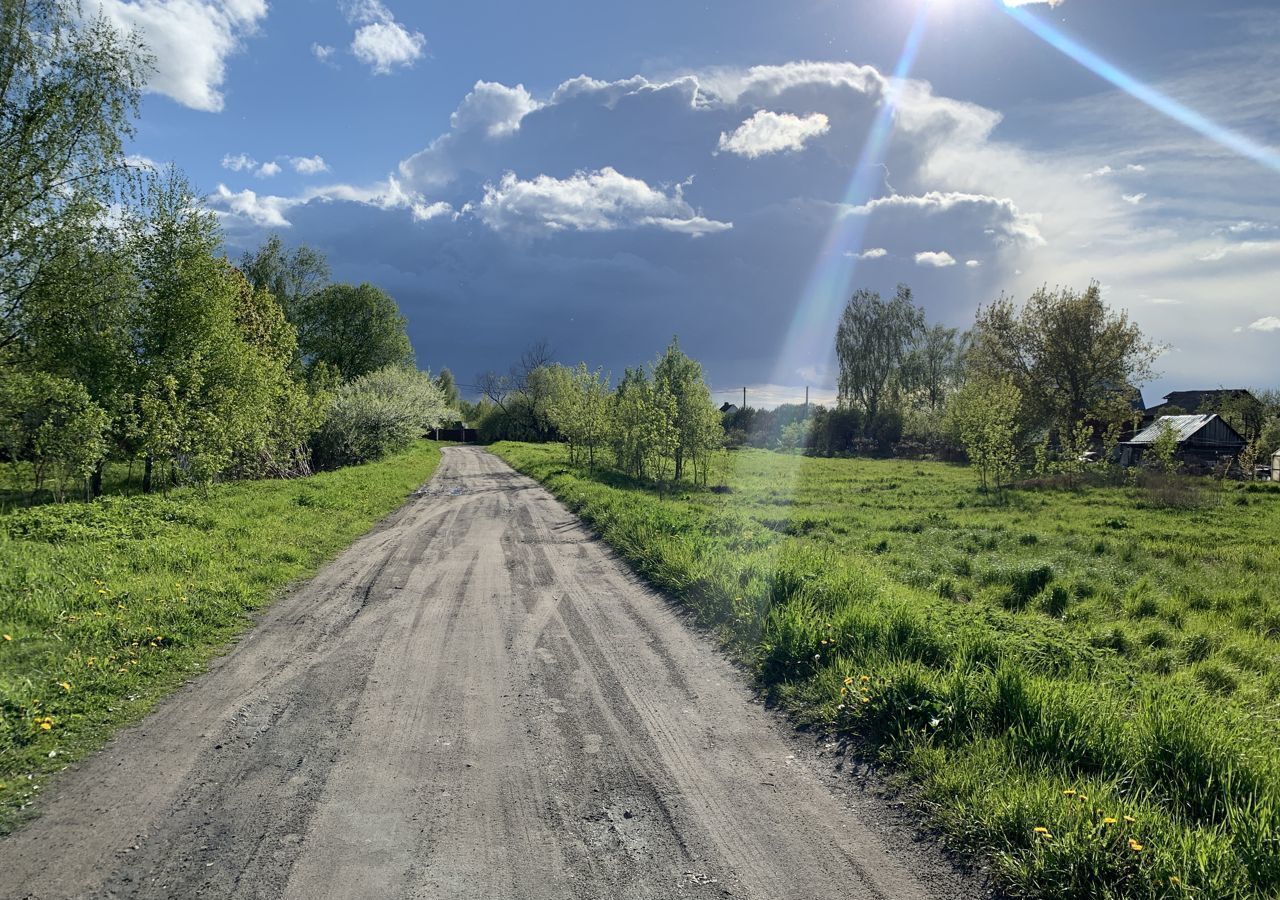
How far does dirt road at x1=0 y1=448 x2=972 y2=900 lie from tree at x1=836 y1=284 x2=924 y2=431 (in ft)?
224

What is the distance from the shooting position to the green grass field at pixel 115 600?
4.96 m

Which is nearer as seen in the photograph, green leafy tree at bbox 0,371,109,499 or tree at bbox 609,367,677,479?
green leafy tree at bbox 0,371,109,499

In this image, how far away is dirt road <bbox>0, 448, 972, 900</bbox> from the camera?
11.2 ft

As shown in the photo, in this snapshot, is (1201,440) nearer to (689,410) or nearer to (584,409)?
(689,410)

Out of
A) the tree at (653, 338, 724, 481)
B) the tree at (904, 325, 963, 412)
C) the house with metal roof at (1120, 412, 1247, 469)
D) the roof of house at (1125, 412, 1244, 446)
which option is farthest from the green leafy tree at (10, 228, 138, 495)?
the tree at (904, 325, 963, 412)

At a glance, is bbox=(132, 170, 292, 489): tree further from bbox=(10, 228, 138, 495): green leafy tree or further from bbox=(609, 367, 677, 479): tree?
bbox=(609, 367, 677, 479): tree

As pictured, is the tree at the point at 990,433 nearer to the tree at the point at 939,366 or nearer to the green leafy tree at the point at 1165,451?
the green leafy tree at the point at 1165,451

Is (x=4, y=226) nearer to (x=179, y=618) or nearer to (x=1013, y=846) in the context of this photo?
(x=179, y=618)

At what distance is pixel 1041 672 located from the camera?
19.5ft

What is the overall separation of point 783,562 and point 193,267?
64.9ft

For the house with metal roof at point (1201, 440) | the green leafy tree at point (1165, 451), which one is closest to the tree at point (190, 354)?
the green leafy tree at point (1165, 451)

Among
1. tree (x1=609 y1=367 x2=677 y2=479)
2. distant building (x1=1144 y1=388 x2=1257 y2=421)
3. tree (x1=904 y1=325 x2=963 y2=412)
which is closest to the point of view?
tree (x1=609 y1=367 x2=677 y2=479)

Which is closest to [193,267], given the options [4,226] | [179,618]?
[4,226]

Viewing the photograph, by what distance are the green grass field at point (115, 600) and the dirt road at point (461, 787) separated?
37cm
